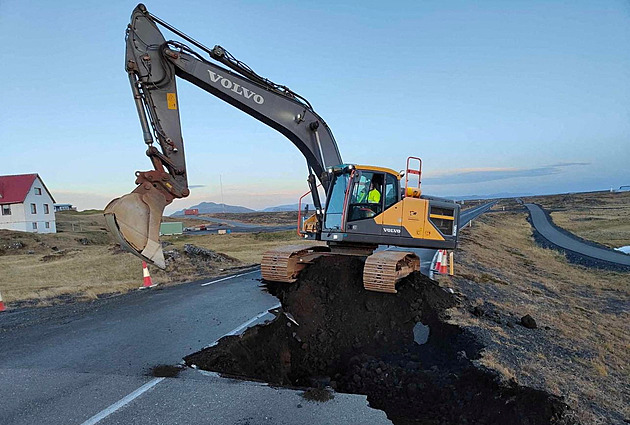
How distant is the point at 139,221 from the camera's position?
8219mm

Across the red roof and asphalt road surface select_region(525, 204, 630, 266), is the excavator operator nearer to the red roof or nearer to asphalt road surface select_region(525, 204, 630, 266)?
asphalt road surface select_region(525, 204, 630, 266)

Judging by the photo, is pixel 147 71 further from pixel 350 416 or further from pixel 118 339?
pixel 350 416

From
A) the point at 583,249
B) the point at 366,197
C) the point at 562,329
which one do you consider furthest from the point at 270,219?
the point at 562,329

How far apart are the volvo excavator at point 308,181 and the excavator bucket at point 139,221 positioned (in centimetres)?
2

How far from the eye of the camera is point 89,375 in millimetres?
5648

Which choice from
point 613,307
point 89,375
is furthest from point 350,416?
point 613,307

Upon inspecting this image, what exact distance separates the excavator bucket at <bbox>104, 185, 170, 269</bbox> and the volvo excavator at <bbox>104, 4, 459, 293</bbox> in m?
0.02

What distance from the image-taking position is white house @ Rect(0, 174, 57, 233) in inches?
1704

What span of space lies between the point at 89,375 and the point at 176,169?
15.5 feet

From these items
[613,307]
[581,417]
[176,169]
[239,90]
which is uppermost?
[239,90]

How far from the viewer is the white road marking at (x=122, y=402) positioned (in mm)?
4432

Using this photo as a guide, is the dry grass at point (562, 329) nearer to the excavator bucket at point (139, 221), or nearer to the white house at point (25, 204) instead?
the excavator bucket at point (139, 221)

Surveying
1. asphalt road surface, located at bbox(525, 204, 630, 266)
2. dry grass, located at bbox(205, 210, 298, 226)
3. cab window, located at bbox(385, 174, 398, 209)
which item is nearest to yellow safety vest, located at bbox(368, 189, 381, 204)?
cab window, located at bbox(385, 174, 398, 209)

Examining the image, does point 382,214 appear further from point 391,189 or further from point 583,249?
point 583,249
